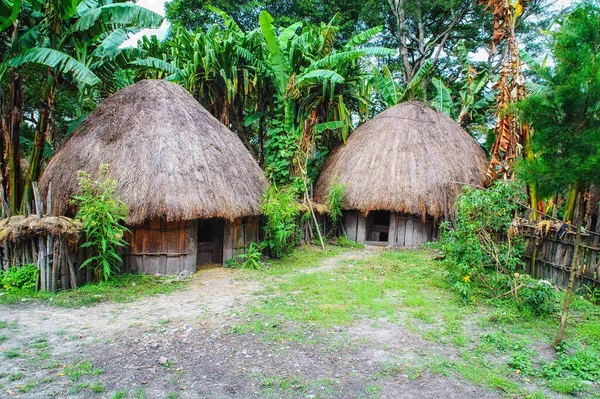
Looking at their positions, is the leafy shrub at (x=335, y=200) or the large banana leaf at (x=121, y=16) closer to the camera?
the large banana leaf at (x=121, y=16)

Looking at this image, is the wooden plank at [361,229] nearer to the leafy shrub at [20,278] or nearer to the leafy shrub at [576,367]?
the leafy shrub at [576,367]

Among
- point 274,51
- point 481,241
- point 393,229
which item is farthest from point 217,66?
point 481,241

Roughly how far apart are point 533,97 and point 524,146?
5.16 m

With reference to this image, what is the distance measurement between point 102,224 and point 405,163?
801cm

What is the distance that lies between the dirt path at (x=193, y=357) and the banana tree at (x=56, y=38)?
3.94 meters

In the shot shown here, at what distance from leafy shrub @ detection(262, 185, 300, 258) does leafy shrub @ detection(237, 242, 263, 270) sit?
31 centimetres

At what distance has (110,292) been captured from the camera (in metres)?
6.86

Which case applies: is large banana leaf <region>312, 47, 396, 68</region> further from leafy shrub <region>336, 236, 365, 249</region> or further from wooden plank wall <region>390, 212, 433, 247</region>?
leafy shrub <region>336, 236, 365, 249</region>

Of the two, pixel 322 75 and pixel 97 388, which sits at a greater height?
pixel 322 75

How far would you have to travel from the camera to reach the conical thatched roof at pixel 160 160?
25.7ft

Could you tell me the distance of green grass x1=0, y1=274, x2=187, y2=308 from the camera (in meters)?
6.31

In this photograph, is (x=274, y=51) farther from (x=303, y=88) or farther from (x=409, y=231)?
(x=409, y=231)

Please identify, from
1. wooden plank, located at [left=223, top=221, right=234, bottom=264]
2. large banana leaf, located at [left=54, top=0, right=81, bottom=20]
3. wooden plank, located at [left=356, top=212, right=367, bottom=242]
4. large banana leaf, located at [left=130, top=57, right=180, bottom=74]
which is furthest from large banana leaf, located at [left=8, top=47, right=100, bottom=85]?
wooden plank, located at [left=356, top=212, right=367, bottom=242]

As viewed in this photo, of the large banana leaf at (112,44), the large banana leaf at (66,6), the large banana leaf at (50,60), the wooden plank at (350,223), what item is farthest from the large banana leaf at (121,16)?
the wooden plank at (350,223)
